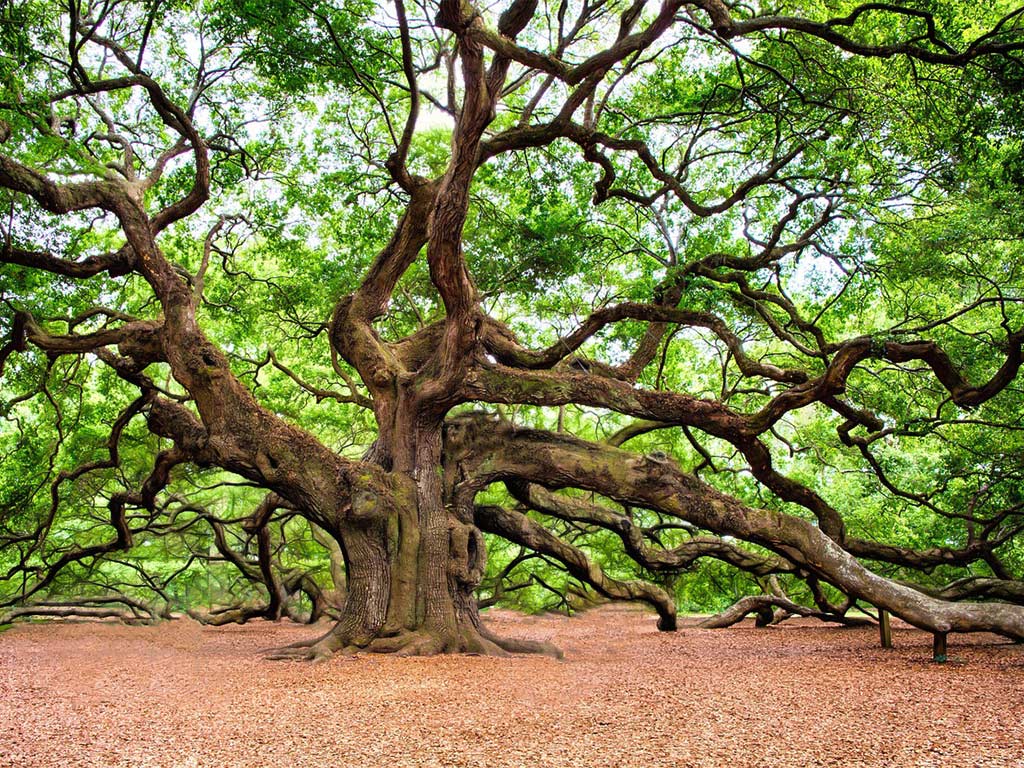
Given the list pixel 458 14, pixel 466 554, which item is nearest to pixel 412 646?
pixel 466 554

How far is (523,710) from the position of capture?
366cm

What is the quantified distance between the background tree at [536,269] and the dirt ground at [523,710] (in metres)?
1.03

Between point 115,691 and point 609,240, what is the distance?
23.5ft

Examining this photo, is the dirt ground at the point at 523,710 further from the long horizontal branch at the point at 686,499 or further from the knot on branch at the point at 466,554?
the knot on branch at the point at 466,554

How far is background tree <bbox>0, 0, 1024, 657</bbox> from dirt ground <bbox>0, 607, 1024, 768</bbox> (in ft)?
3.38

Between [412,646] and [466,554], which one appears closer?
[412,646]

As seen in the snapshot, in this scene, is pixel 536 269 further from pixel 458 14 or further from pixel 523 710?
pixel 523 710

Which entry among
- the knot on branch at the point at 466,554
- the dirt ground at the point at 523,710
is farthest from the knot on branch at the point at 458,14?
the knot on branch at the point at 466,554

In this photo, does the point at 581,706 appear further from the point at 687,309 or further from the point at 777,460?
the point at 777,460

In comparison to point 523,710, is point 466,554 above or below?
above

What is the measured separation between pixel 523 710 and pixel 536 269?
249 inches

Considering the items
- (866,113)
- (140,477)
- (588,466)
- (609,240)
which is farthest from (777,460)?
(140,477)

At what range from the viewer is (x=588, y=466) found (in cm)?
712

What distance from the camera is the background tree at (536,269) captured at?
5652 millimetres
